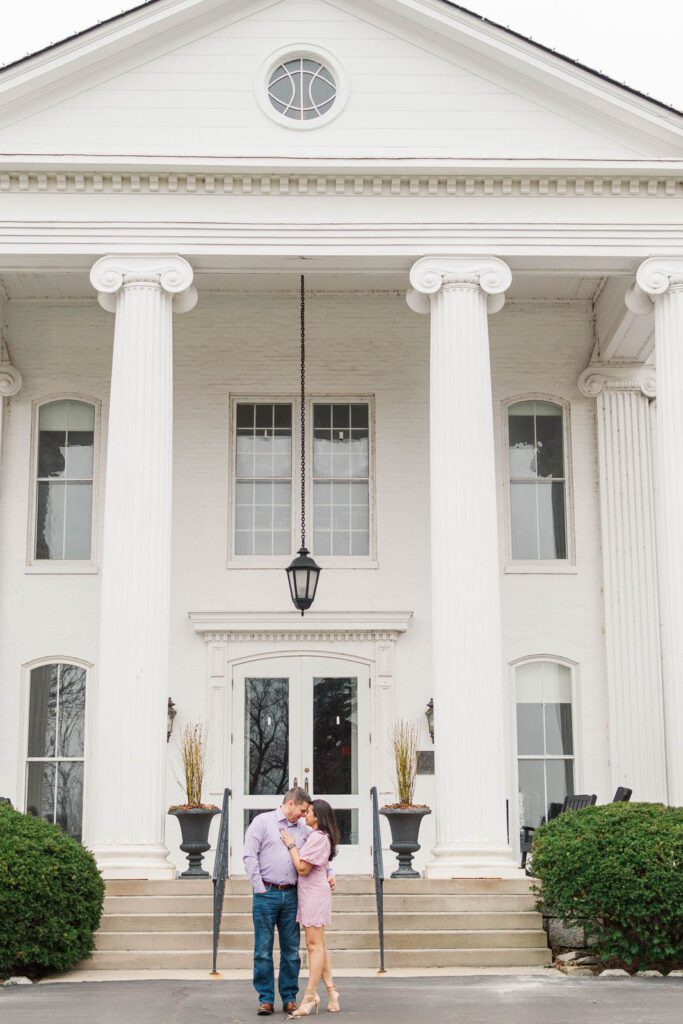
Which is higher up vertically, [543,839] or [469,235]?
[469,235]

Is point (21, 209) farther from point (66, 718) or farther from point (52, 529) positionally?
point (66, 718)

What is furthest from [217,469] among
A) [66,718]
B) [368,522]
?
[66,718]

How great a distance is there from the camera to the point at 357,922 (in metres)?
13.1

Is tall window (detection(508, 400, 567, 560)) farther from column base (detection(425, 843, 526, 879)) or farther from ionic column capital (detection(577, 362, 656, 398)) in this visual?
column base (detection(425, 843, 526, 879))

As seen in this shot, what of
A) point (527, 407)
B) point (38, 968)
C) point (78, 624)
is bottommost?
point (38, 968)

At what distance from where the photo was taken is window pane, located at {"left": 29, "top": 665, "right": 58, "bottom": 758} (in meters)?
18.6

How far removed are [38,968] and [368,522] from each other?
882 centimetres

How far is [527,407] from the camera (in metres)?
19.8

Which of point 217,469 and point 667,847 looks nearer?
point 667,847

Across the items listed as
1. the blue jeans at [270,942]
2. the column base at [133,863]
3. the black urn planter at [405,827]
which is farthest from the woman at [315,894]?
the black urn planter at [405,827]

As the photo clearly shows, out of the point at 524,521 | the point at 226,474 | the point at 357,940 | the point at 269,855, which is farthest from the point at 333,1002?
the point at 524,521

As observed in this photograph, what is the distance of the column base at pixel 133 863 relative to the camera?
46.6 ft

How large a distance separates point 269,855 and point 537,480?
1052 centimetres

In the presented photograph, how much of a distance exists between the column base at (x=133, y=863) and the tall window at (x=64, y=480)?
223 inches
